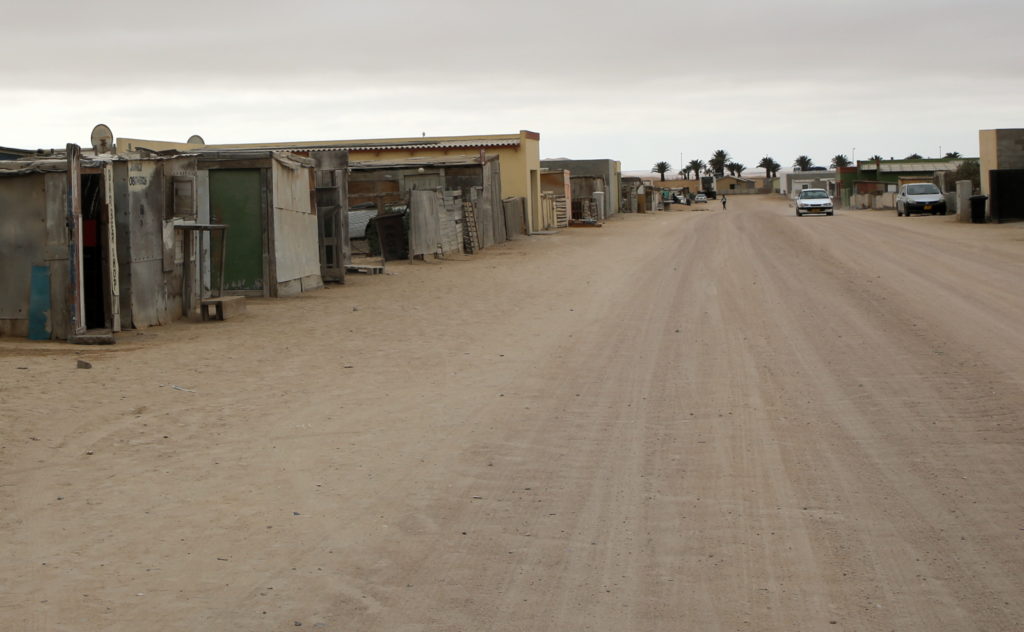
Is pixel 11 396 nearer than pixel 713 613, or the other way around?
pixel 713 613

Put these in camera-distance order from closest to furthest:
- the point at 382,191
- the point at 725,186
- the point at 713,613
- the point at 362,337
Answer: the point at 713,613, the point at 362,337, the point at 382,191, the point at 725,186

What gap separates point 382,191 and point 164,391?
22331 millimetres

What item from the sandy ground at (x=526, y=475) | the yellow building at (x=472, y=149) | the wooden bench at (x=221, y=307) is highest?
the yellow building at (x=472, y=149)

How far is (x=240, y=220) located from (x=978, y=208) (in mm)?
30403

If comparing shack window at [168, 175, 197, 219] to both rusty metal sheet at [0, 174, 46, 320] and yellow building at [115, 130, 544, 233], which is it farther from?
yellow building at [115, 130, 544, 233]

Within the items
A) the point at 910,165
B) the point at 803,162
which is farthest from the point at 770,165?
the point at 910,165

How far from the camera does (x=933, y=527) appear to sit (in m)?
5.93

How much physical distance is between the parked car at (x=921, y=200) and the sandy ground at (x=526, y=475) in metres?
37.3

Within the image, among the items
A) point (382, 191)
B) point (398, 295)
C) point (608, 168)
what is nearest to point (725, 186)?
point (608, 168)

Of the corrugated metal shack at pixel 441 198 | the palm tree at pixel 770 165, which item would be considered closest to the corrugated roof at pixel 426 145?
the corrugated metal shack at pixel 441 198

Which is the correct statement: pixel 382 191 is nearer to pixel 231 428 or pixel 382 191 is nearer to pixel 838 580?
pixel 231 428

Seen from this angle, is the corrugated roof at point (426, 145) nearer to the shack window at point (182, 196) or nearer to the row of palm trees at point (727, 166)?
the shack window at point (182, 196)

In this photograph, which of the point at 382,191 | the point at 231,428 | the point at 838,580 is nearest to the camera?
the point at 838,580

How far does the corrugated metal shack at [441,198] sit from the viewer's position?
1113 inches
